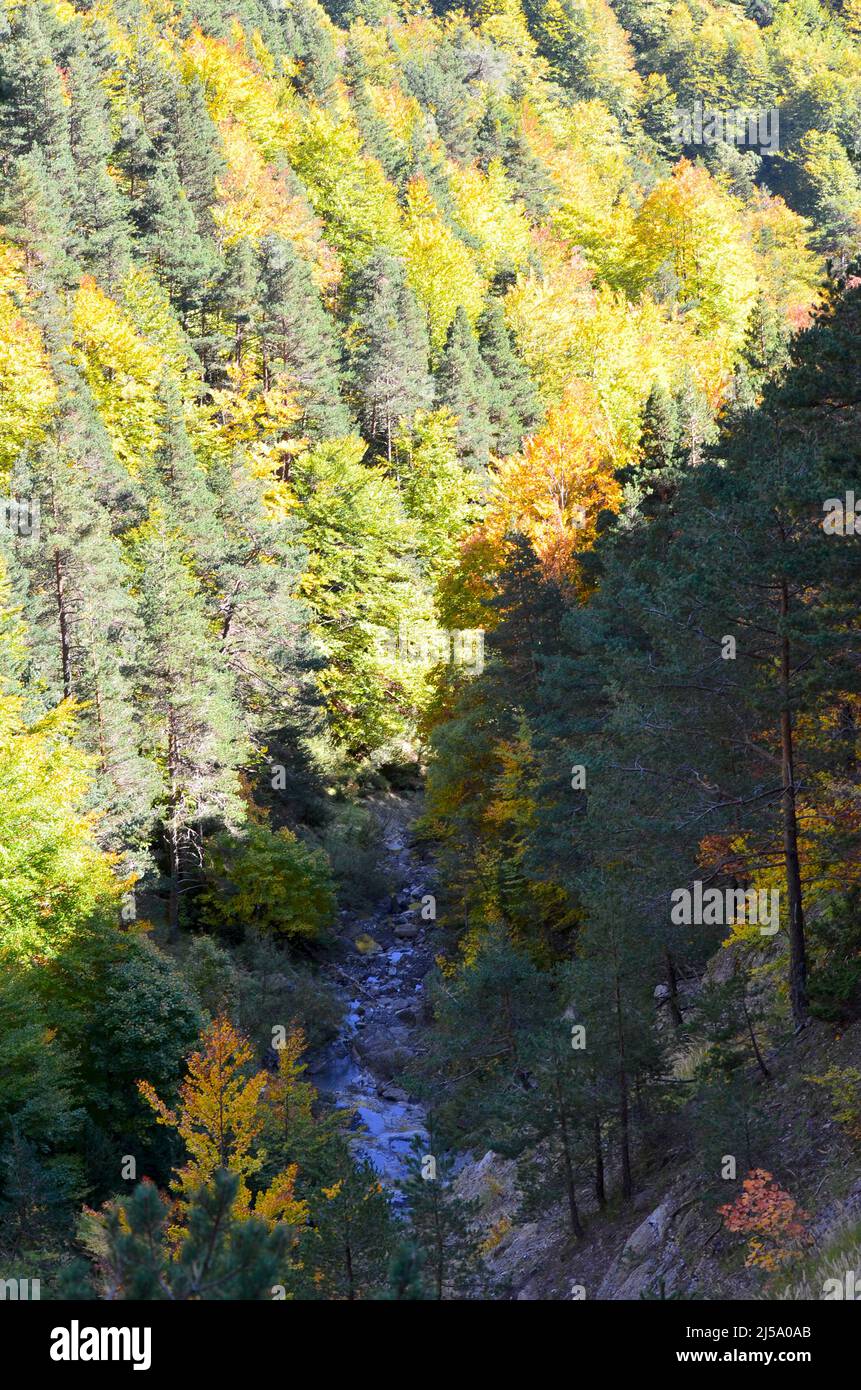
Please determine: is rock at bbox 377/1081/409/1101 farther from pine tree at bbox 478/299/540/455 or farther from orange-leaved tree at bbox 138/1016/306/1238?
pine tree at bbox 478/299/540/455

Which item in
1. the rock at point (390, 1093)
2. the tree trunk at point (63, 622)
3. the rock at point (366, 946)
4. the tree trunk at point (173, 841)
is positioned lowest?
the rock at point (390, 1093)

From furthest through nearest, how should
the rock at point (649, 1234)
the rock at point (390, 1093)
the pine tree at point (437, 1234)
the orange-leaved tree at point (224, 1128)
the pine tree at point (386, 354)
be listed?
the pine tree at point (386, 354)
the rock at point (390, 1093)
the orange-leaved tree at point (224, 1128)
the rock at point (649, 1234)
the pine tree at point (437, 1234)

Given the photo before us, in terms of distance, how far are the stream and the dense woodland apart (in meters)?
0.83

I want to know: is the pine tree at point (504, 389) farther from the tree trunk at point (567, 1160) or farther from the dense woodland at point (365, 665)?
the tree trunk at point (567, 1160)

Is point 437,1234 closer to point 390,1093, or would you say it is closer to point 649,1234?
point 649,1234

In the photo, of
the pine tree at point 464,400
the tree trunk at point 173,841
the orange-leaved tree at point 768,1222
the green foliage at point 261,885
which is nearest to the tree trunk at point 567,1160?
the orange-leaved tree at point 768,1222

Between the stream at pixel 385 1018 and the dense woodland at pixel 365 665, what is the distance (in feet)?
2.72

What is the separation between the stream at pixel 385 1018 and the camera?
982 inches

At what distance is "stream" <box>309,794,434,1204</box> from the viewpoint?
24.9 m

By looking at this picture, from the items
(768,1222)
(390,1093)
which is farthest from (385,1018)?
(768,1222)

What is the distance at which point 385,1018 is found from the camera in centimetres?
2994

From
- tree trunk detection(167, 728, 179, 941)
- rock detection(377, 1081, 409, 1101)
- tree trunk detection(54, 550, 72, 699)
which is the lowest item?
rock detection(377, 1081, 409, 1101)

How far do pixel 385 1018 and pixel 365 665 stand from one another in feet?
49.9

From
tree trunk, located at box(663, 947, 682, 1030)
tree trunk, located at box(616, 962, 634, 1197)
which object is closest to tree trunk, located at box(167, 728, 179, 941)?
tree trunk, located at box(663, 947, 682, 1030)
